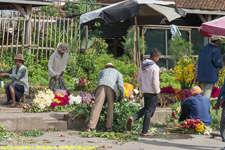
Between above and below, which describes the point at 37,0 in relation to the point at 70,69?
above

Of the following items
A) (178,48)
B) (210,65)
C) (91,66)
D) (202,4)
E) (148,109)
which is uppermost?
(202,4)

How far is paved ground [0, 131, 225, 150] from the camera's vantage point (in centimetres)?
779

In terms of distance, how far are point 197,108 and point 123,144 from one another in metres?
2.20

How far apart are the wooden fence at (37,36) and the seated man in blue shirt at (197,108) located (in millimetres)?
9017

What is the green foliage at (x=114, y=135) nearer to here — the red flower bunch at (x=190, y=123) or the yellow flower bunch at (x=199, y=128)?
the red flower bunch at (x=190, y=123)

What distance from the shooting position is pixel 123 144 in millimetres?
8094

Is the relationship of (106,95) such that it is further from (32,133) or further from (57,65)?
(57,65)

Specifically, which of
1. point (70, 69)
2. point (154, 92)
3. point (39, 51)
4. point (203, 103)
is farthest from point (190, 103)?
point (39, 51)

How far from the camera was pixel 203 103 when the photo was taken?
959 centimetres

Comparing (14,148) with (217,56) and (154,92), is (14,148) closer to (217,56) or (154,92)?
(154,92)

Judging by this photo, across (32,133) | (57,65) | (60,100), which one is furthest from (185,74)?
(32,133)

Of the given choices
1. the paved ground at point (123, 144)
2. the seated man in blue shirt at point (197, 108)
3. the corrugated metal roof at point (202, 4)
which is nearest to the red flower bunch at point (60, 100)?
the paved ground at point (123, 144)

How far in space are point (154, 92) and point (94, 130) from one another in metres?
1.44

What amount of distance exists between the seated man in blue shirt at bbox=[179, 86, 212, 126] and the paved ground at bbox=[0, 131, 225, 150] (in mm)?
661
